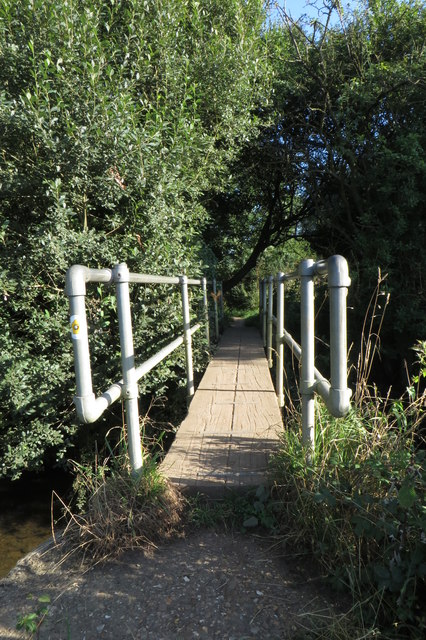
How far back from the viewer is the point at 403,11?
6.74 m

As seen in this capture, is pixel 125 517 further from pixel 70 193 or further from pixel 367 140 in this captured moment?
pixel 367 140

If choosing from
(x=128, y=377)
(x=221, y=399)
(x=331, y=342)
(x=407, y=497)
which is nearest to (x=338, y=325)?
(x=331, y=342)

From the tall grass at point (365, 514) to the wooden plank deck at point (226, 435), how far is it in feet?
0.84

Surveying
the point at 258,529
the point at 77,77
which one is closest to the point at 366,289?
the point at 77,77

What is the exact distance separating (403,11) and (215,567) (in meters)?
8.44

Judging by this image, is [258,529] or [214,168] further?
[214,168]

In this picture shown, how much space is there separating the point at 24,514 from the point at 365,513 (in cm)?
391

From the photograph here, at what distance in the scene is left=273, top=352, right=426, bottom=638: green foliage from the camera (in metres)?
1.24

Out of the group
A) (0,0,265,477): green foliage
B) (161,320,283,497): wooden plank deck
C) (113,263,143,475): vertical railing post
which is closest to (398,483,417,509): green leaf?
(161,320,283,497): wooden plank deck

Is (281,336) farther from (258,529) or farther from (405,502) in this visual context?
(405,502)

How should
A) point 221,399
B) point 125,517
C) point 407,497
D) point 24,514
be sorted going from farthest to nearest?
point 24,514, point 221,399, point 125,517, point 407,497

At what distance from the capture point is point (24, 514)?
4242 mm

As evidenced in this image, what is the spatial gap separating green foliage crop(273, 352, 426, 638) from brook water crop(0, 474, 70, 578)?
8.93ft

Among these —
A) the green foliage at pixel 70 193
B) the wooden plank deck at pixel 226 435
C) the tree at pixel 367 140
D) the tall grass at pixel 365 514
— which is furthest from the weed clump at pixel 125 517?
the tree at pixel 367 140
